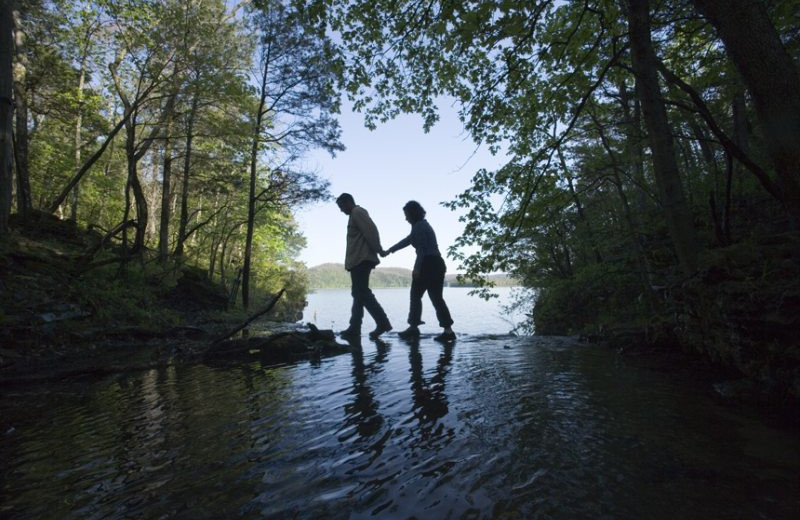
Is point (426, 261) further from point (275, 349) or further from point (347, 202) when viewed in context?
point (275, 349)

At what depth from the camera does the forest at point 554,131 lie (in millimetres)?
3594

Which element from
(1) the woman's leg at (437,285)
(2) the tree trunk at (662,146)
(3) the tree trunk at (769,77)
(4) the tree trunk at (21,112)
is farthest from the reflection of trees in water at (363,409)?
(4) the tree trunk at (21,112)

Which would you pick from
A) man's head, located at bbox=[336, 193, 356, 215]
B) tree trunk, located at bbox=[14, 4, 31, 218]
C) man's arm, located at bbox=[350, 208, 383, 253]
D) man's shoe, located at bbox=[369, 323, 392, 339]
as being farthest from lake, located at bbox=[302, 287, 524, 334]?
tree trunk, located at bbox=[14, 4, 31, 218]

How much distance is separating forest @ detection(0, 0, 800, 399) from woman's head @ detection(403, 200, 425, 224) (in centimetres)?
118

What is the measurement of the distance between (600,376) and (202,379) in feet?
14.9

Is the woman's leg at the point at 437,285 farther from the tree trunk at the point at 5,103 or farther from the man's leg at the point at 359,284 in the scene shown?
the tree trunk at the point at 5,103

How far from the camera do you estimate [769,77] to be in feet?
11.2

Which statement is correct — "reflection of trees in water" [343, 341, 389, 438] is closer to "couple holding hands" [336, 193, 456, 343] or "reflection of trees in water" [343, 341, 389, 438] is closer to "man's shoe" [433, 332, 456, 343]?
"man's shoe" [433, 332, 456, 343]

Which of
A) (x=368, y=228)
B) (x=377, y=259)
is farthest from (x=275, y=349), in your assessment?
(x=368, y=228)

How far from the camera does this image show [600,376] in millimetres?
4027

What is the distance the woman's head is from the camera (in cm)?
768

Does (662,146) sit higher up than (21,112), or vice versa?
(21,112)

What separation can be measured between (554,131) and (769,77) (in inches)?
123

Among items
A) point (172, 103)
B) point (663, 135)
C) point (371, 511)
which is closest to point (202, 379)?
point (371, 511)
